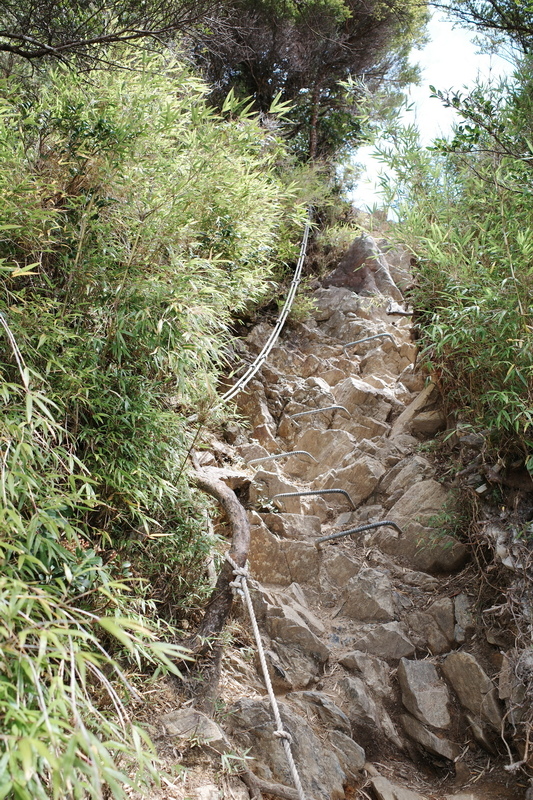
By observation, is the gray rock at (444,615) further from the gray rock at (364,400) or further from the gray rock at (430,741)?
the gray rock at (364,400)

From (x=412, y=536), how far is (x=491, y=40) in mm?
2926

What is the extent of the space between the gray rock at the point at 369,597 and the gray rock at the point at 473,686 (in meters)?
0.40

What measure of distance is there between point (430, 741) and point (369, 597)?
27.6 inches

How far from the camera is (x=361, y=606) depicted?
2750 mm

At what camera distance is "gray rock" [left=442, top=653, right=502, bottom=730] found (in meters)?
2.15

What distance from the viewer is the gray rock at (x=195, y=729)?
1.81 m

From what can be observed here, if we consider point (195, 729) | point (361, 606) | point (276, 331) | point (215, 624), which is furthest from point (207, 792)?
point (276, 331)

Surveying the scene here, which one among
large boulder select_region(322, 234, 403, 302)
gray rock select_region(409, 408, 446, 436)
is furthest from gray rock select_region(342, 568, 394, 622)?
large boulder select_region(322, 234, 403, 302)

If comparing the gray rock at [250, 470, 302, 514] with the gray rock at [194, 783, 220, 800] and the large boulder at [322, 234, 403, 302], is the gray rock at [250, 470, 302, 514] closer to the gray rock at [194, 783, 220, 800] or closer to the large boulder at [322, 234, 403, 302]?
the gray rock at [194, 783, 220, 800]

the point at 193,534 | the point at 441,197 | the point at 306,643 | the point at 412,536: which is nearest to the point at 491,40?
the point at 441,197

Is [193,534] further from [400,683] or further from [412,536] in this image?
[412,536]

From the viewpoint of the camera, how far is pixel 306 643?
8.25 feet

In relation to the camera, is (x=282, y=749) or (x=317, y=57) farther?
(x=317, y=57)

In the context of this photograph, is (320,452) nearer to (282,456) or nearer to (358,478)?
(282,456)
